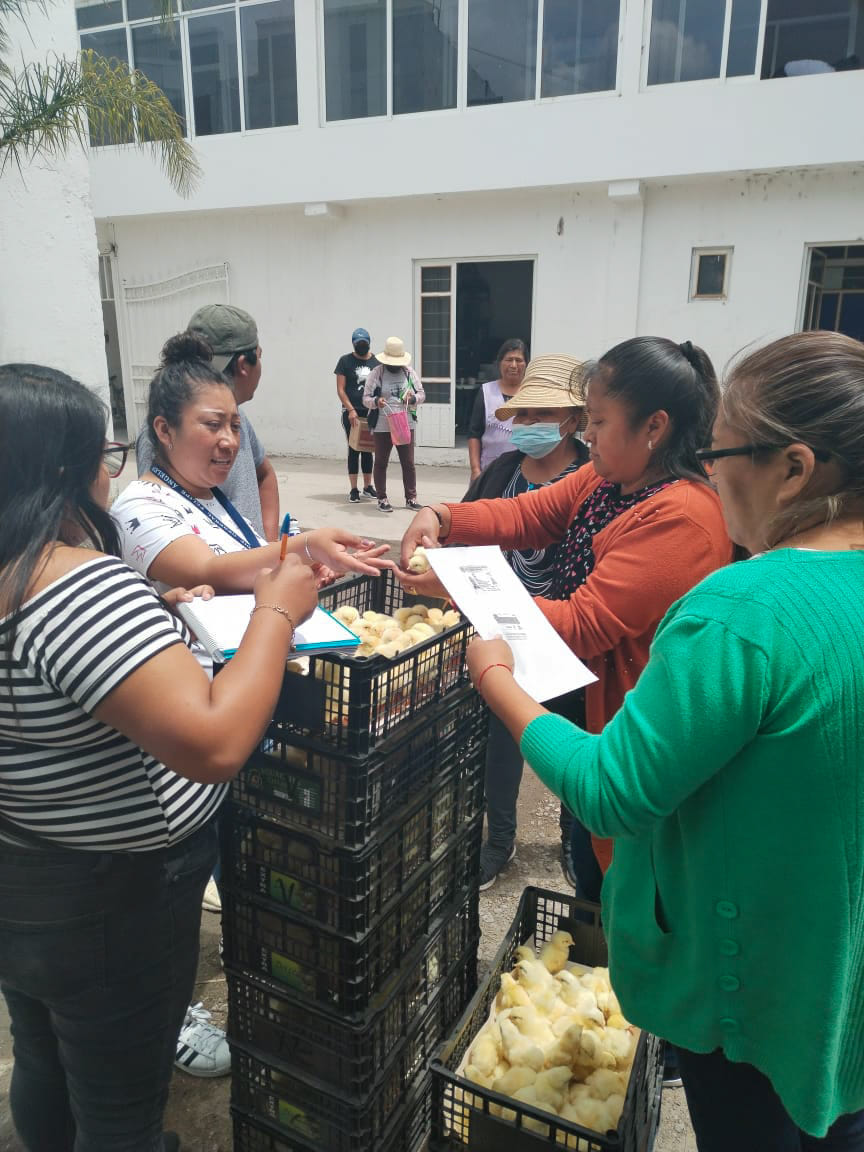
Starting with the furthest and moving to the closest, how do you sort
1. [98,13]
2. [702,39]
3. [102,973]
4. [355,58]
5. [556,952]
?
[98,13]
[355,58]
[702,39]
[556,952]
[102,973]

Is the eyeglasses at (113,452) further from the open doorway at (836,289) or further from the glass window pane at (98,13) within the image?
the glass window pane at (98,13)

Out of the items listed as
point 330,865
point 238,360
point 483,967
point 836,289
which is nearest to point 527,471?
point 238,360

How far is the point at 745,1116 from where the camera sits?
1.33 m

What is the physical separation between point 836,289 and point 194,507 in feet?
35.5

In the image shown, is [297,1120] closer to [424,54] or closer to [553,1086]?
[553,1086]

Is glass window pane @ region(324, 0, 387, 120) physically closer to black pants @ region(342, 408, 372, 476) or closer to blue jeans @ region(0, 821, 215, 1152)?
black pants @ region(342, 408, 372, 476)

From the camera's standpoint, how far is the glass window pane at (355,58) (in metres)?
10.6

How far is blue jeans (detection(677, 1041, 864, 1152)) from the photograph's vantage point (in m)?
1.32

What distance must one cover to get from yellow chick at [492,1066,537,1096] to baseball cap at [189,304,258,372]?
234cm

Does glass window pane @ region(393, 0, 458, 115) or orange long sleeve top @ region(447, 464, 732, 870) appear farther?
glass window pane @ region(393, 0, 458, 115)

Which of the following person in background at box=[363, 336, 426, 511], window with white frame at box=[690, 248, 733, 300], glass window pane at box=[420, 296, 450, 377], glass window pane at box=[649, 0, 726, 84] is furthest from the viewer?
glass window pane at box=[420, 296, 450, 377]

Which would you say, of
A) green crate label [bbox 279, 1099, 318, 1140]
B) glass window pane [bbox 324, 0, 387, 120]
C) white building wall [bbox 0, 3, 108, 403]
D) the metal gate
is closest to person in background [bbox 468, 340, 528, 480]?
white building wall [bbox 0, 3, 108, 403]

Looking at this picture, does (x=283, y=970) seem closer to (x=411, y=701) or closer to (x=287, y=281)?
(x=411, y=701)

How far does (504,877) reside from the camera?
3158 mm
